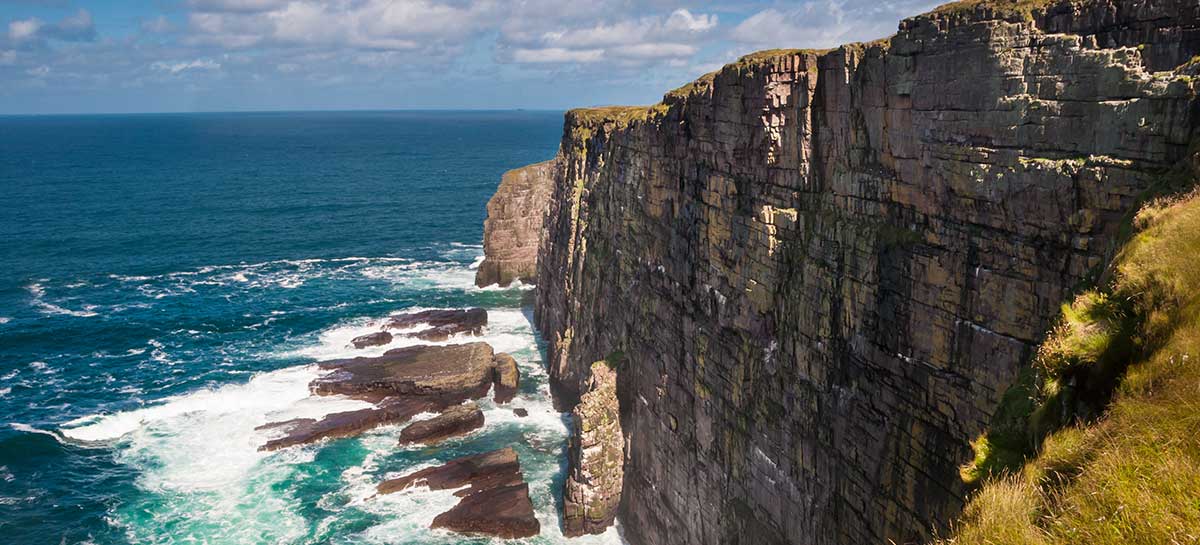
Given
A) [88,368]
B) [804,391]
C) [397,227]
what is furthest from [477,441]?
[397,227]

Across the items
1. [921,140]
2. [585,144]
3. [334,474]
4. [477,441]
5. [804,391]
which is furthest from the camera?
[585,144]

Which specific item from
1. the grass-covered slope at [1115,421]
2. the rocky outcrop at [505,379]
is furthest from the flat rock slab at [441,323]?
the grass-covered slope at [1115,421]

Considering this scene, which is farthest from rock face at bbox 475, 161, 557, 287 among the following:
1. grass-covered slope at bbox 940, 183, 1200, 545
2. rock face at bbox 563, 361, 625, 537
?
grass-covered slope at bbox 940, 183, 1200, 545

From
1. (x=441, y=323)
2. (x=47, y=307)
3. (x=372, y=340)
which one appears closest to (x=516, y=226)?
(x=441, y=323)

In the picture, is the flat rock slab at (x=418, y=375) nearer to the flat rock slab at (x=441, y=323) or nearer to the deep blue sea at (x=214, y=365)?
the deep blue sea at (x=214, y=365)

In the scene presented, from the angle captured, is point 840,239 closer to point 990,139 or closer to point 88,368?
point 990,139
